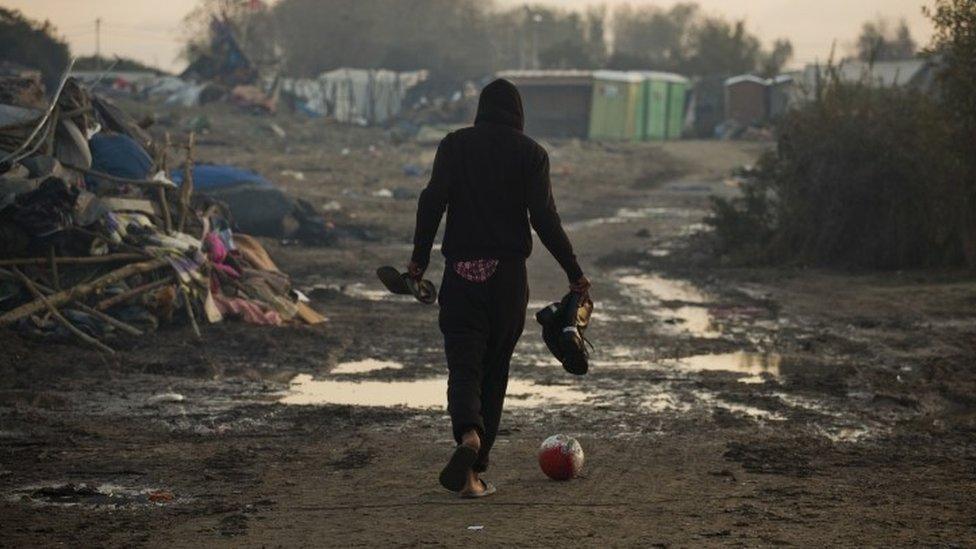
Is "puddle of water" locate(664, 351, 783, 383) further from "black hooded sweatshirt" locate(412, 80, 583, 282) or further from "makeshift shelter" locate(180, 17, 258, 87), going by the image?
"makeshift shelter" locate(180, 17, 258, 87)

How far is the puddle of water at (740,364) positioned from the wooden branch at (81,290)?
456 cm

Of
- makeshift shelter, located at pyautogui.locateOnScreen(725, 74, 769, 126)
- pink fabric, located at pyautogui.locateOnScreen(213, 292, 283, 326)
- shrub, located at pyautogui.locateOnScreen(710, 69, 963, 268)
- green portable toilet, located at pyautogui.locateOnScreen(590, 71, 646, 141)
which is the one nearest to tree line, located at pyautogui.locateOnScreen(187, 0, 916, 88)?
makeshift shelter, located at pyautogui.locateOnScreen(725, 74, 769, 126)

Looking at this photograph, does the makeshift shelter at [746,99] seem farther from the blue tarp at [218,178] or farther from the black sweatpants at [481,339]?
the black sweatpants at [481,339]

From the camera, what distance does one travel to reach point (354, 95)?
65250 mm

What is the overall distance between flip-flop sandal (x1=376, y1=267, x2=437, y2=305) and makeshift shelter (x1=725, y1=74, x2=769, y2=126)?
205 feet

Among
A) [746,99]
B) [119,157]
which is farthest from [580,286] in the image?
[746,99]

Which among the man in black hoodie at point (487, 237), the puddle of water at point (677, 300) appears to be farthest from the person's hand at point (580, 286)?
the puddle of water at point (677, 300)

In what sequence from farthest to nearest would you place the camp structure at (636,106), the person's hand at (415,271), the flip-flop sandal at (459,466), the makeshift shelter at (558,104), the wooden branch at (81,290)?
1. the camp structure at (636,106)
2. the makeshift shelter at (558,104)
3. the wooden branch at (81,290)
4. the person's hand at (415,271)
5. the flip-flop sandal at (459,466)

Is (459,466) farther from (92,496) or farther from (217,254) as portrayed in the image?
(217,254)

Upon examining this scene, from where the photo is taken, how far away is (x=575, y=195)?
35375 mm

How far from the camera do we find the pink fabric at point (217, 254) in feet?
47.9

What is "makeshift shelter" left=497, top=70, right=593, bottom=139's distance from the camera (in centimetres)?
5888

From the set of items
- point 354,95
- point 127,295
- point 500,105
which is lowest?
point 354,95

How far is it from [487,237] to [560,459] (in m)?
1.16
